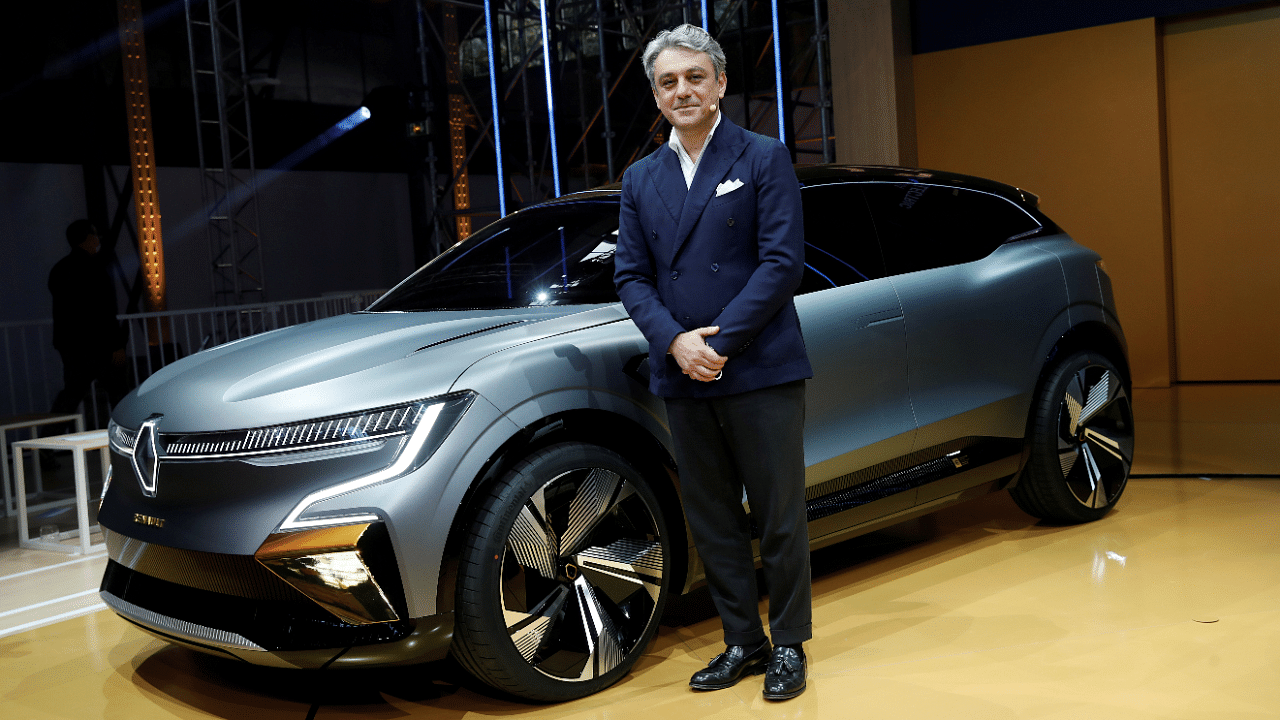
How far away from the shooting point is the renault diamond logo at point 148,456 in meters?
2.75

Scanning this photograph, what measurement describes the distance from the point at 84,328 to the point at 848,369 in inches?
228

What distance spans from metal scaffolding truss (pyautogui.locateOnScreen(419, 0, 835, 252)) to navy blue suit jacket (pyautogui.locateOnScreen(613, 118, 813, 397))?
209 inches

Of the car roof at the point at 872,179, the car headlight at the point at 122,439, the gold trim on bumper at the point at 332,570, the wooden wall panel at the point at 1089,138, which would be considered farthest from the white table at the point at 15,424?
the wooden wall panel at the point at 1089,138

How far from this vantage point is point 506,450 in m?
2.68

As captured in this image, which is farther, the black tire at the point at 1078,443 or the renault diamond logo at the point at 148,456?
the black tire at the point at 1078,443

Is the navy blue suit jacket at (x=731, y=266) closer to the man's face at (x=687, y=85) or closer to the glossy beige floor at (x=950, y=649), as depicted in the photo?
the man's face at (x=687, y=85)

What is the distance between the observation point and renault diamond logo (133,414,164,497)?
2.75 metres

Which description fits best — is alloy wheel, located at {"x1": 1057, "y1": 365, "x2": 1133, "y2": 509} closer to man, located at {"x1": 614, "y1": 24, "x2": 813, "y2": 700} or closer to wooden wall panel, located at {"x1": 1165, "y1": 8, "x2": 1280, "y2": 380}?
man, located at {"x1": 614, "y1": 24, "x2": 813, "y2": 700}

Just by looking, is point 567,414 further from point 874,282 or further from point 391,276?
point 391,276

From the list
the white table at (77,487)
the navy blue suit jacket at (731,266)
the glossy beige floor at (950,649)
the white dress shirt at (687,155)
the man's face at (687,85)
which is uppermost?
the man's face at (687,85)

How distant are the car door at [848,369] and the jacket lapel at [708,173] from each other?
65 centimetres

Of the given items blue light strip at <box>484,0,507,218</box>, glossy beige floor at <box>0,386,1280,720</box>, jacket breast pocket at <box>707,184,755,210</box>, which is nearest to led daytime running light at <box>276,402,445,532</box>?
glossy beige floor at <box>0,386,1280,720</box>

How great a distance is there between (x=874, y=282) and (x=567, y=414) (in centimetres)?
123

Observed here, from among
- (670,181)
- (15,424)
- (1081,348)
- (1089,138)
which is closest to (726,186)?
(670,181)
